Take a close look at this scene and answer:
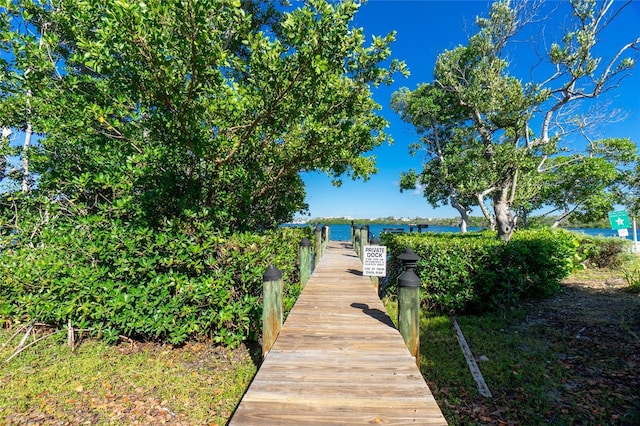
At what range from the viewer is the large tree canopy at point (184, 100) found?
132 inches

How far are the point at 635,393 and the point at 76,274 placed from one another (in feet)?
27.1

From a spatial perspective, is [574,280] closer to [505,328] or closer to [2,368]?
[505,328]

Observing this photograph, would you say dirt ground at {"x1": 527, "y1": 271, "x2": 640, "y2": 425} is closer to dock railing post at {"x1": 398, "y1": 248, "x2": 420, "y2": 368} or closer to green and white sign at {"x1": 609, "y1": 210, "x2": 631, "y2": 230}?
dock railing post at {"x1": 398, "y1": 248, "x2": 420, "y2": 368}

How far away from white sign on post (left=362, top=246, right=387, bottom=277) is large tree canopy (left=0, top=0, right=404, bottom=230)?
214cm

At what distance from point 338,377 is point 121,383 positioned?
10.4ft

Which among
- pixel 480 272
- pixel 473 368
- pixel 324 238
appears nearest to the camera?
pixel 473 368

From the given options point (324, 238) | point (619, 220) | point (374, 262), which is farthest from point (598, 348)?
point (619, 220)

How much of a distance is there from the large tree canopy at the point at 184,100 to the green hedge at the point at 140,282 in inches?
23.3

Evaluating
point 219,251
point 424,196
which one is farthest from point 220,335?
point 424,196

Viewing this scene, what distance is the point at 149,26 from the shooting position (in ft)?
10.4

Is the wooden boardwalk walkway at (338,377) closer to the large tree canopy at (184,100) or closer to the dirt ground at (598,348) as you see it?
the dirt ground at (598,348)

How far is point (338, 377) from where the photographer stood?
9.89ft

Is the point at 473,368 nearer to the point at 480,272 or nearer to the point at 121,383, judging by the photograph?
the point at 480,272

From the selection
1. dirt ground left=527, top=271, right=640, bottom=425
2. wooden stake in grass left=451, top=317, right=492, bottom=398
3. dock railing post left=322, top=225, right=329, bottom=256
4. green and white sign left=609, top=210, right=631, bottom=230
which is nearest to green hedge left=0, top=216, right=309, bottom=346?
wooden stake in grass left=451, top=317, right=492, bottom=398
